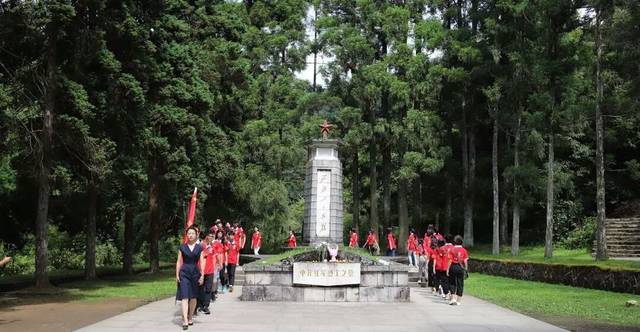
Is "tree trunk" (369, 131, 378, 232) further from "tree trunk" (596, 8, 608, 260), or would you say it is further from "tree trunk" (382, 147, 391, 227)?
"tree trunk" (596, 8, 608, 260)

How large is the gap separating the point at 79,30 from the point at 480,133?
2747 centimetres

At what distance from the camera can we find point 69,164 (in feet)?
55.9

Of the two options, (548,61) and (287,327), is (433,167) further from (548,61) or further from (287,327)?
(287,327)

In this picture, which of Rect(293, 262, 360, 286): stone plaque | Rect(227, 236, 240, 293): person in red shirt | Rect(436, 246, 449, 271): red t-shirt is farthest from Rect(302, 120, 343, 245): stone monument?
Rect(293, 262, 360, 286): stone plaque

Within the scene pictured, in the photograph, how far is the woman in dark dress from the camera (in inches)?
376

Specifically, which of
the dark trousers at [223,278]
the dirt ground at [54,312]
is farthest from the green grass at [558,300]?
the dirt ground at [54,312]

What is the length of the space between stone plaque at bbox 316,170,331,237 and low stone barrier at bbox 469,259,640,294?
665cm

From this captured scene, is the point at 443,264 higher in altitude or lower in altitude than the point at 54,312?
higher

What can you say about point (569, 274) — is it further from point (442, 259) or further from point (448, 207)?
point (448, 207)

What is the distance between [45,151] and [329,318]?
9.06 m

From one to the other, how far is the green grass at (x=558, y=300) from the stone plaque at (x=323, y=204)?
6594 millimetres

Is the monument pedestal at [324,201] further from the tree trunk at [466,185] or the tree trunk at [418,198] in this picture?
the tree trunk at [418,198]

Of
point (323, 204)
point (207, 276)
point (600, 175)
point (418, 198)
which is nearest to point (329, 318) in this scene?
point (207, 276)

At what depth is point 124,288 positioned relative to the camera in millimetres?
17891
